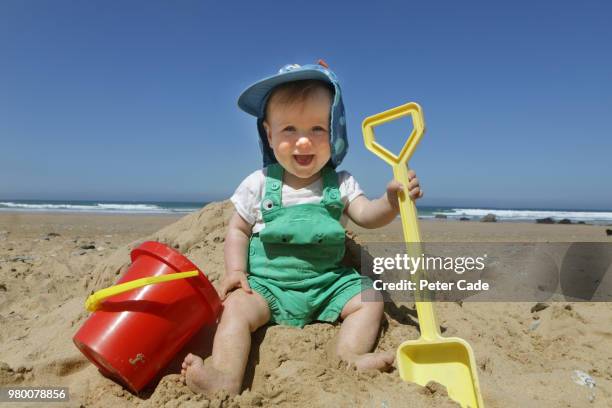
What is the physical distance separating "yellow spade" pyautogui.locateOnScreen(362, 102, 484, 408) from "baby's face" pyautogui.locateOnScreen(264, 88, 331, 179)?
405 mm

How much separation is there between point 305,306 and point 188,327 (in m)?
0.54

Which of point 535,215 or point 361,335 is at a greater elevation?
point 361,335

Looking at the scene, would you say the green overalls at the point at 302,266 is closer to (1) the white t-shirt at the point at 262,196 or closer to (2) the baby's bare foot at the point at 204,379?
(1) the white t-shirt at the point at 262,196

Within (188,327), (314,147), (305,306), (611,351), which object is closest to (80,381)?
(188,327)

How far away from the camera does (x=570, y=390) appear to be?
181 centimetres

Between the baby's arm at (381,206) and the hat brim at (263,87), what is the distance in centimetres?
62

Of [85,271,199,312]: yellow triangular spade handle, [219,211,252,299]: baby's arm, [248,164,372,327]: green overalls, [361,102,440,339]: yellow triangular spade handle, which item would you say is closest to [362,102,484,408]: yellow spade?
[361,102,440,339]: yellow triangular spade handle

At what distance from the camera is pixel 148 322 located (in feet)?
5.65

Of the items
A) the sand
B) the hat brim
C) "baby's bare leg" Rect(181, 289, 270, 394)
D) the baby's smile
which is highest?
the hat brim

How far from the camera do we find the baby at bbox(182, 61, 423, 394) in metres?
2.02

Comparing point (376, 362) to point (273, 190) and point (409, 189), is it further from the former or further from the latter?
point (273, 190)

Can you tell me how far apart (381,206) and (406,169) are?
23cm

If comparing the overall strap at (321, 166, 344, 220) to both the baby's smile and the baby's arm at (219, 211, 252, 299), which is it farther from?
the baby's arm at (219, 211, 252, 299)

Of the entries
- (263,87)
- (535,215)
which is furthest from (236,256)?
(535,215)
